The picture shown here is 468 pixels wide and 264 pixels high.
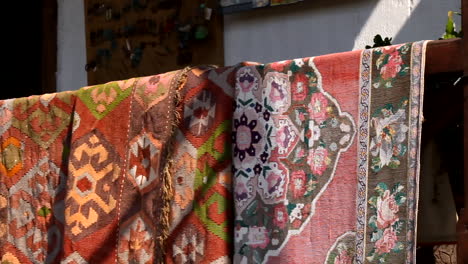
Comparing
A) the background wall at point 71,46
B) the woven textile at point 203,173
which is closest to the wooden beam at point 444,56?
the woven textile at point 203,173

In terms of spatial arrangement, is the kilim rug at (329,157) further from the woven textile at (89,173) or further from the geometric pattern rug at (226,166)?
the woven textile at (89,173)

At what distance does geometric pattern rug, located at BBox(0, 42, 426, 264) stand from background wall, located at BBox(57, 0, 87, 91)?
2.51m

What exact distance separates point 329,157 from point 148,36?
3.15 metres

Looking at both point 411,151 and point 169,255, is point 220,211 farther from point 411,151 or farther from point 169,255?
point 411,151

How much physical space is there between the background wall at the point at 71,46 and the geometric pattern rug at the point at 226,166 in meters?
2.51

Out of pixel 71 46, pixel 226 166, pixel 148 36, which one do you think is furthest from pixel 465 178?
pixel 71 46

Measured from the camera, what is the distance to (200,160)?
126 inches

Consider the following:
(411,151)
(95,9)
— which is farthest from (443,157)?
(95,9)

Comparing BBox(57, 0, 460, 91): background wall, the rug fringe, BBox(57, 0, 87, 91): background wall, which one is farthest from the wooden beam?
BBox(57, 0, 87, 91): background wall

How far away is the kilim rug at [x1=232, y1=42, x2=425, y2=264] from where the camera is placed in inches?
108

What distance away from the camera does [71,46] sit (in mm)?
6449

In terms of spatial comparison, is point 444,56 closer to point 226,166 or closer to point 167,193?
point 226,166

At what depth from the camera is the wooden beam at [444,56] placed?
8.72 feet

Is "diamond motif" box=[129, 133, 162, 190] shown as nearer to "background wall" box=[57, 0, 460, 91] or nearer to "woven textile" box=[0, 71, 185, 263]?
"woven textile" box=[0, 71, 185, 263]
